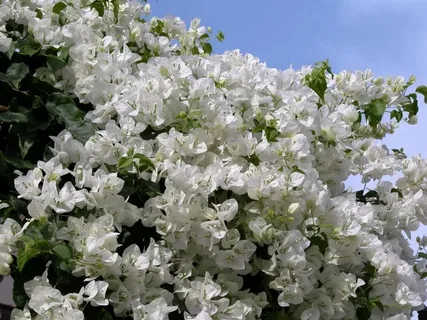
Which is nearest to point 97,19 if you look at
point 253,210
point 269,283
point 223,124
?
point 223,124

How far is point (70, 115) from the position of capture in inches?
64.0

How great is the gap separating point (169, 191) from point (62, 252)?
10.3 inches

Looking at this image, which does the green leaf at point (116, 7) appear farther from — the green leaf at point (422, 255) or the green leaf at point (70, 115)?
the green leaf at point (422, 255)

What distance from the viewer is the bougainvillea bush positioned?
1384 millimetres

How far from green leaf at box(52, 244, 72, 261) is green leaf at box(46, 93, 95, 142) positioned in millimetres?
319

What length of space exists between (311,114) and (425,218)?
63 cm

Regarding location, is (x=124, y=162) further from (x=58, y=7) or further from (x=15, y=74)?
(x=58, y=7)

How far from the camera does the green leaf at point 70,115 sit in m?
1.59

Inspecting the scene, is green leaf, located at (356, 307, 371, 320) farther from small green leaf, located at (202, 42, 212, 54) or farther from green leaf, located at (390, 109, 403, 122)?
small green leaf, located at (202, 42, 212, 54)

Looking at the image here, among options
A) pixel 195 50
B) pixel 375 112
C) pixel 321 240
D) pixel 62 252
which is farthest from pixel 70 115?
pixel 375 112

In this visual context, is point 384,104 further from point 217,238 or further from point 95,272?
point 95,272

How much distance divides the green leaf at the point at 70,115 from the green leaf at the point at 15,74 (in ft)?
0.29

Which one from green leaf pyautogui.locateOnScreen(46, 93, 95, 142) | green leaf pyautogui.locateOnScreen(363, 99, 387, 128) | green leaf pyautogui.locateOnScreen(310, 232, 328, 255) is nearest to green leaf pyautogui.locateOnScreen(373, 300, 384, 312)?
green leaf pyautogui.locateOnScreen(310, 232, 328, 255)

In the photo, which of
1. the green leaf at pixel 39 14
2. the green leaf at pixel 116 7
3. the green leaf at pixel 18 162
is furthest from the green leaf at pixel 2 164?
the green leaf at pixel 116 7
